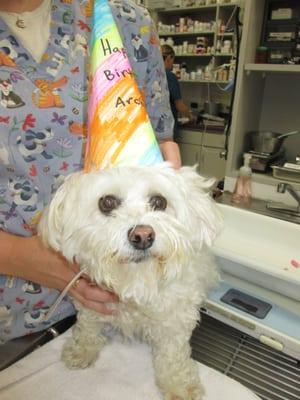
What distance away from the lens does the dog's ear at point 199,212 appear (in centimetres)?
61

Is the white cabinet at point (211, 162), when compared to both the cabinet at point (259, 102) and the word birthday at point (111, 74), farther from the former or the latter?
the word birthday at point (111, 74)

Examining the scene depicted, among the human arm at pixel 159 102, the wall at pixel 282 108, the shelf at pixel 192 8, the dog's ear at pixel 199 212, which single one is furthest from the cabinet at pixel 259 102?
the shelf at pixel 192 8

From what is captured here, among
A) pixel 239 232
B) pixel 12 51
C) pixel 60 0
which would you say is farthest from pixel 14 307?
pixel 239 232

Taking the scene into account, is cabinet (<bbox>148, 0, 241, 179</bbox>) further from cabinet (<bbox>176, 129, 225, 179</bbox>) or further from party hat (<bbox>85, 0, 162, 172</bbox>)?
party hat (<bbox>85, 0, 162, 172</bbox>)

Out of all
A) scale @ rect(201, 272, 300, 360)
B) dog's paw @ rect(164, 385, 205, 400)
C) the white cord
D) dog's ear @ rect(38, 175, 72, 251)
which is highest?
dog's ear @ rect(38, 175, 72, 251)

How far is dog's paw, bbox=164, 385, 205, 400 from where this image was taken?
0.62 m

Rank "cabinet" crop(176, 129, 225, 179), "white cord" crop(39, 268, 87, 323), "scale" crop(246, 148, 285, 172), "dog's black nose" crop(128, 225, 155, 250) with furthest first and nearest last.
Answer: "cabinet" crop(176, 129, 225, 179)
"scale" crop(246, 148, 285, 172)
"white cord" crop(39, 268, 87, 323)
"dog's black nose" crop(128, 225, 155, 250)

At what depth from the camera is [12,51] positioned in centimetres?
56

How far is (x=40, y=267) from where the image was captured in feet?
1.95

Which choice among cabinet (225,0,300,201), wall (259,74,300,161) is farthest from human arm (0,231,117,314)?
wall (259,74,300,161)

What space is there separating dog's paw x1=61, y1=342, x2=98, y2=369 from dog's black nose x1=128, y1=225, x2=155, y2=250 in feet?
0.99

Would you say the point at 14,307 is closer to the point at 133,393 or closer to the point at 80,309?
the point at 80,309

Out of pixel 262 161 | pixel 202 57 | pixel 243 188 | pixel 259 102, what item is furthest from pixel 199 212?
pixel 202 57

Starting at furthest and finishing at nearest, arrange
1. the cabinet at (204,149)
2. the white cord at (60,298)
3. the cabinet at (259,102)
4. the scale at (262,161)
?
the cabinet at (204,149) < the scale at (262,161) < the cabinet at (259,102) < the white cord at (60,298)
